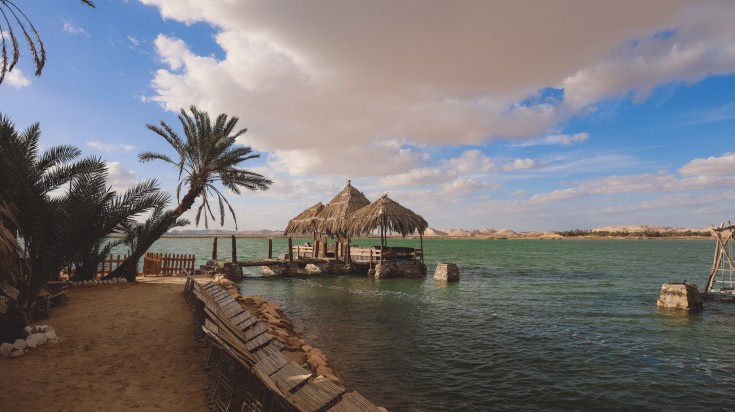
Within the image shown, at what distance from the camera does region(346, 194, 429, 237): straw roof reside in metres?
24.8

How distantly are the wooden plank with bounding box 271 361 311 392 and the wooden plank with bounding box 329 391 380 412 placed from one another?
59cm

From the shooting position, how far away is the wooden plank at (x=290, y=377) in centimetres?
448

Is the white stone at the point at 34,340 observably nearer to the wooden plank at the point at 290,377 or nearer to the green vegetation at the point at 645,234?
the wooden plank at the point at 290,377

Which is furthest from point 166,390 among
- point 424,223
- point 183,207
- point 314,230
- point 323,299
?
point 314,230

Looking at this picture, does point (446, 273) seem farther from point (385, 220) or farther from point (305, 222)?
point (305, 222)

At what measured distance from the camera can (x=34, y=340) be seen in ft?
22.6

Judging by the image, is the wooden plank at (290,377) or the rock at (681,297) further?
the rock at (681,297)

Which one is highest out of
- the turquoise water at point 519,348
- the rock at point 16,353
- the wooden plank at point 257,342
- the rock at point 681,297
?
the wooden plank at point 257,342

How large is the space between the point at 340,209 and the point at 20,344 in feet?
74.4

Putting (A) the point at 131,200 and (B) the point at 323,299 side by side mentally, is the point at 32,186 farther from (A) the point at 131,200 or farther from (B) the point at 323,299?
(B) the point at 323,299

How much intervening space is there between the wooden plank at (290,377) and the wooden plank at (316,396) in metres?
0.08

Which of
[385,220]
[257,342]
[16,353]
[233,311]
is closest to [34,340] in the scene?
[16,353]

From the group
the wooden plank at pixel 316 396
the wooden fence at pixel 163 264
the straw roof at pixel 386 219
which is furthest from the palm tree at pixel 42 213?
the straw roof at pixel 386 219

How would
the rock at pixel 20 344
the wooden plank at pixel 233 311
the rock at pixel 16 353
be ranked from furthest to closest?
the wooden plank at pixel 233 311 < the rock at pixel 20 344 < the rock at pixel 16 353
